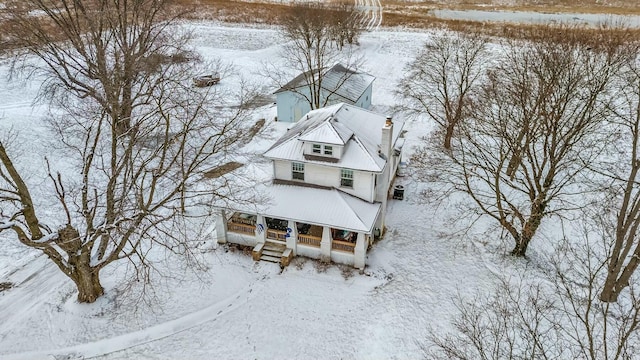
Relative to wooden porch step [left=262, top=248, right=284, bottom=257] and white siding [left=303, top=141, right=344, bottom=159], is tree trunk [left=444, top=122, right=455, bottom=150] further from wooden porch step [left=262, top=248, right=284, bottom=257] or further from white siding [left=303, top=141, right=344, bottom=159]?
wooden porch step [left=262, top=248, right=284, bottom=257]

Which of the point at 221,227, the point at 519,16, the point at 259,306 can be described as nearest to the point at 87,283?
the point at 221,227

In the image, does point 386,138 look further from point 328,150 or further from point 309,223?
point 309,223

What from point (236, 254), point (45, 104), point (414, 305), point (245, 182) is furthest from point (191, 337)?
point (45, 104)

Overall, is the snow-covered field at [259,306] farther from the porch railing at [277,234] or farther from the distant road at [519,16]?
the distant road at [519,16]

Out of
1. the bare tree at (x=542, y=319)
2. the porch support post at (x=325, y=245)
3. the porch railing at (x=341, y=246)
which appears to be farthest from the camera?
the porch railing at (x=341, y=246)

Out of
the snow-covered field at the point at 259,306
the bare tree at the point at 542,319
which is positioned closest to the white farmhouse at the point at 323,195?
the snow-covered field at the point at 259,306
